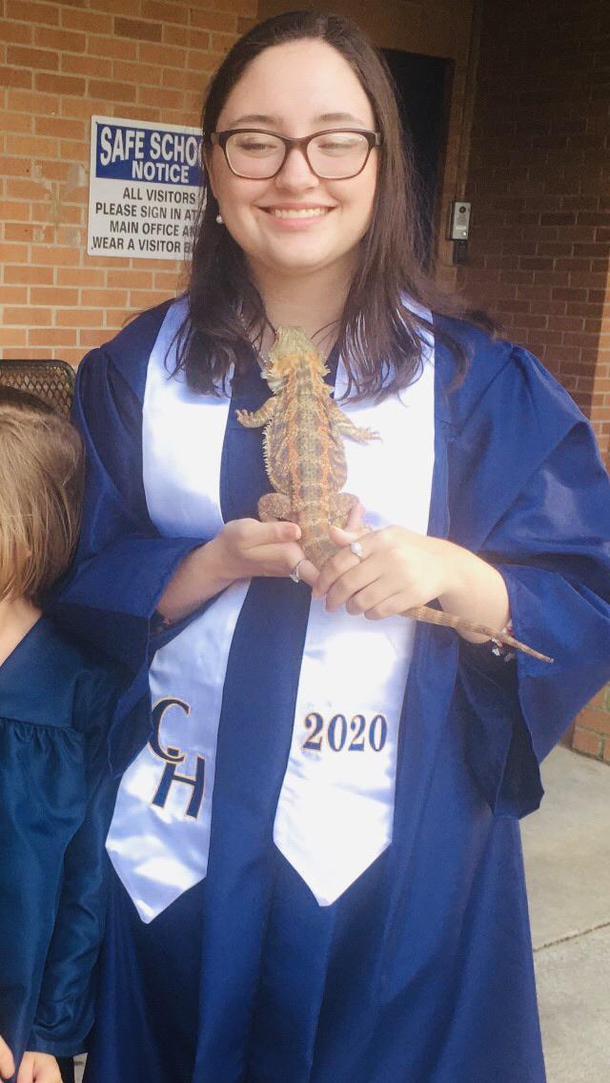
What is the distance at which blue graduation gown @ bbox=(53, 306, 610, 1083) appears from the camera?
1671 mm

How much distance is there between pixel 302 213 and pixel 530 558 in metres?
0.60

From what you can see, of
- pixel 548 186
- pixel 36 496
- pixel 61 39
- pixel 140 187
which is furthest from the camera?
pixel 548 186

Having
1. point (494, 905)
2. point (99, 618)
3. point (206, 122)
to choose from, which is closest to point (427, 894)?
point (494, 905)

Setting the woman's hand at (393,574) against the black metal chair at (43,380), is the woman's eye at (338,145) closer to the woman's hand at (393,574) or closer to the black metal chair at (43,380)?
the woman's hand at (393,574)

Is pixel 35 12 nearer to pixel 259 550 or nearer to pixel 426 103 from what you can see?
pixel 426 103

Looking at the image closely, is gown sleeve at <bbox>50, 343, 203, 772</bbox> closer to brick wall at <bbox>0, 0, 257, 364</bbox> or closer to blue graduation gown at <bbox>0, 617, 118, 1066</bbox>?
blue graduation gown at <bbox>0, 617, 118, 1066</bbox>

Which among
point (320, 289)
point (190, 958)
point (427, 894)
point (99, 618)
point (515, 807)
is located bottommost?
point (190, 958)

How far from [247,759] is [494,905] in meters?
0.51

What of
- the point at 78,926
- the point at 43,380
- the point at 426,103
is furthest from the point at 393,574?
the point at 426,103

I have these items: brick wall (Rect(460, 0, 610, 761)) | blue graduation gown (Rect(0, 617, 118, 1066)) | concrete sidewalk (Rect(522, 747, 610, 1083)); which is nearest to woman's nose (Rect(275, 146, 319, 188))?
blue graduation gown (Rect(0, 617, 118, 1066))

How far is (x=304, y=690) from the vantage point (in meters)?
1.68

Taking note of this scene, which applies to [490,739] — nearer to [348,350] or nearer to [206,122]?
[348,350]

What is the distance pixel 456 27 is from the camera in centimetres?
679

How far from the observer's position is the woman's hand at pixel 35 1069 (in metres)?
1.79
